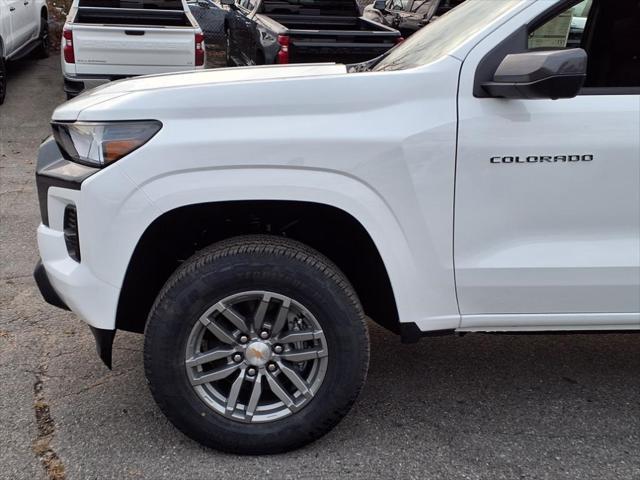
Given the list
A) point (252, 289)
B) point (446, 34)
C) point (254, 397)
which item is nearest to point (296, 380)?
point (254, 397)

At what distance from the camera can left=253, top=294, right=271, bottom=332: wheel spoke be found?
2918 millimetres

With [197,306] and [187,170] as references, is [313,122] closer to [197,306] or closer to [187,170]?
[187,170]

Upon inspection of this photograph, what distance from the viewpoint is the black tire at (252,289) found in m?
2.87

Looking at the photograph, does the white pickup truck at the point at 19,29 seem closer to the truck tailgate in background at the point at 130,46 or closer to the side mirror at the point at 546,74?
the truck tailgate in background at the point at 130,46

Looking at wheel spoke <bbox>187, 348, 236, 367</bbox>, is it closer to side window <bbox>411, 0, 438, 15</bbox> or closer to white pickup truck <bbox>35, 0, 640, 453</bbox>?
white pickup truck <bbox>35, 0, 640, 453</bbox>

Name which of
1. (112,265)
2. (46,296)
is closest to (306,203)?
(112,265)

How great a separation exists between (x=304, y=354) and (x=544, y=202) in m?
1.15

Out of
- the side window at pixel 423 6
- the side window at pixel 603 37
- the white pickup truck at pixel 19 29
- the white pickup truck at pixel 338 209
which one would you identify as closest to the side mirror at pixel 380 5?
the side window at pixel 423 6

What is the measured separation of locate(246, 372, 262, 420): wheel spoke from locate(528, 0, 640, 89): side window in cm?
182

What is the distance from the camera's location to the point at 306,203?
2889 millimetres

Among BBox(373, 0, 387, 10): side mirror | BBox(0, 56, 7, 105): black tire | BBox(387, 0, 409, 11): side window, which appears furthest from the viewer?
BBox(373, 0, 387, 10): side mirror

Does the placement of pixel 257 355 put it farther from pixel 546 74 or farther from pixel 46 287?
pixel 546 74

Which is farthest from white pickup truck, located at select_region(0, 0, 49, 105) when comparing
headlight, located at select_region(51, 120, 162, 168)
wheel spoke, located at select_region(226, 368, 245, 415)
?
wheel spoke, located at select_region(226, 368, 245, 415)

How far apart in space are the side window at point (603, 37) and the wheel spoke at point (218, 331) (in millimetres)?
1762
